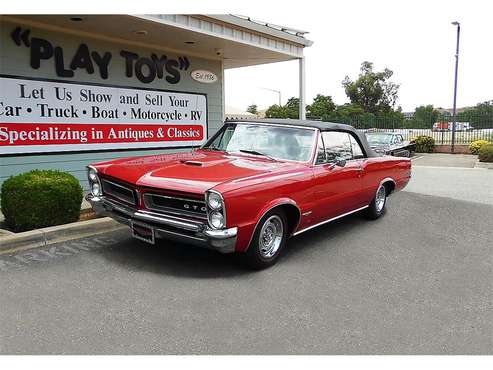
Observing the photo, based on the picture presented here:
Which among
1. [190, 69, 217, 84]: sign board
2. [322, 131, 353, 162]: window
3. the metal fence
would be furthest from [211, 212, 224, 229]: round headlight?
the metal fence

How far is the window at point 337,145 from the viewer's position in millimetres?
5625

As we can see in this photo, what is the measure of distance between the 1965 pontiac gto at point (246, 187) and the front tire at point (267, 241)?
10mm

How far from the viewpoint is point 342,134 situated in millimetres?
6156

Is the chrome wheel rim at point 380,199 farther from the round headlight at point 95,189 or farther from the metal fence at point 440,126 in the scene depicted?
the metal fence at point 440,126

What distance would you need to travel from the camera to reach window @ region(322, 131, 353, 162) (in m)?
5.62

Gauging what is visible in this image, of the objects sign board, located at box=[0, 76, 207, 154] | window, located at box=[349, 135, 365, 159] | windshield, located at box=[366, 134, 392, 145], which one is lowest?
windshield, located at box=[366, 134, 392, 145]

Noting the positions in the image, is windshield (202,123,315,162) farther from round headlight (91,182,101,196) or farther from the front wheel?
the front wheel

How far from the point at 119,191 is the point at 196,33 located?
4189 millimetres

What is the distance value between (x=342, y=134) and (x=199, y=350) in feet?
13.2

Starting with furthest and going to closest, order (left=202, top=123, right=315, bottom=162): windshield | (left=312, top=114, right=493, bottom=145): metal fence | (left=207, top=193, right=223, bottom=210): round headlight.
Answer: (left=312, top=114, right=493, bottom=145): metal fence, (left=202, top=123, right=315, bottom=162): windshield, (left=207, top=193, right=223, bottom=210): round headlight

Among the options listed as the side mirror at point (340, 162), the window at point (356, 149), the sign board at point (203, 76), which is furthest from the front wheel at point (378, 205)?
the sign board at point (203, 76)

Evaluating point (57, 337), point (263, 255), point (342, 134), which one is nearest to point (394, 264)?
point (263, 255)

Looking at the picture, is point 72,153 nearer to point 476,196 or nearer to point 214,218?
point 214,218

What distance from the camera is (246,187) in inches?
165
